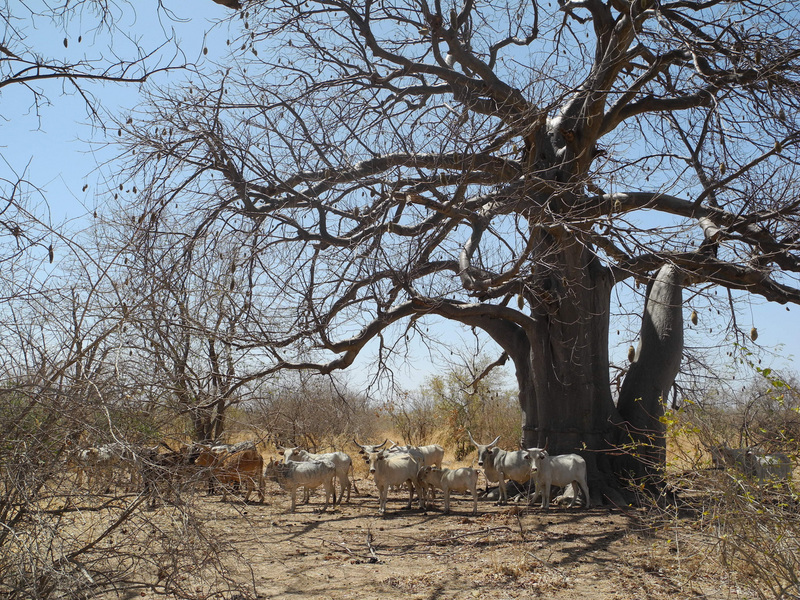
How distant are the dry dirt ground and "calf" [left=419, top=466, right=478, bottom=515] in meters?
0.28

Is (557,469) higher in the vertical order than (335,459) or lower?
lower

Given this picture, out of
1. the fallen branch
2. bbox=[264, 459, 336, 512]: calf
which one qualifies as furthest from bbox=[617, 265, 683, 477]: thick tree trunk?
bbox=[264, 459, 336, 512]: calf

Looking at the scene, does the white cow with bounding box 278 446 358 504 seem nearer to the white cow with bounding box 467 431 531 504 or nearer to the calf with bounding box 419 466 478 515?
the calf with bounding box 419 466 478 515

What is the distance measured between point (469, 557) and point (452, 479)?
303 cm

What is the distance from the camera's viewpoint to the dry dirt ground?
6281mm

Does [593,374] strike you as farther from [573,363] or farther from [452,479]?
[452,479]

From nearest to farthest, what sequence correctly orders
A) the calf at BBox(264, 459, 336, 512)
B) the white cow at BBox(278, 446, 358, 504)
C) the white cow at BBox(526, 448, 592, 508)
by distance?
the white cow at BBox(526, 448, 592, 508)
the calf at BBox(264, 459, 336, 512)
the white cow at BBox(278, 446, 358, 504)

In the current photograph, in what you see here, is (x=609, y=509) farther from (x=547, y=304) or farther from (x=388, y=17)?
(x=388, y=17)

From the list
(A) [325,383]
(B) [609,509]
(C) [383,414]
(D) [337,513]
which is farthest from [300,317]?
(C) [383,414]

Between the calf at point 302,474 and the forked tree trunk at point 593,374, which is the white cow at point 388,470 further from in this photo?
the forked tree trunk at point 593,374

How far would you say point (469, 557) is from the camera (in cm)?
751

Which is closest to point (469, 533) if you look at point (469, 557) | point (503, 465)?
point (469, 557)

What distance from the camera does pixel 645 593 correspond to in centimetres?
612

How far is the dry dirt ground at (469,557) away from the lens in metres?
6.28
